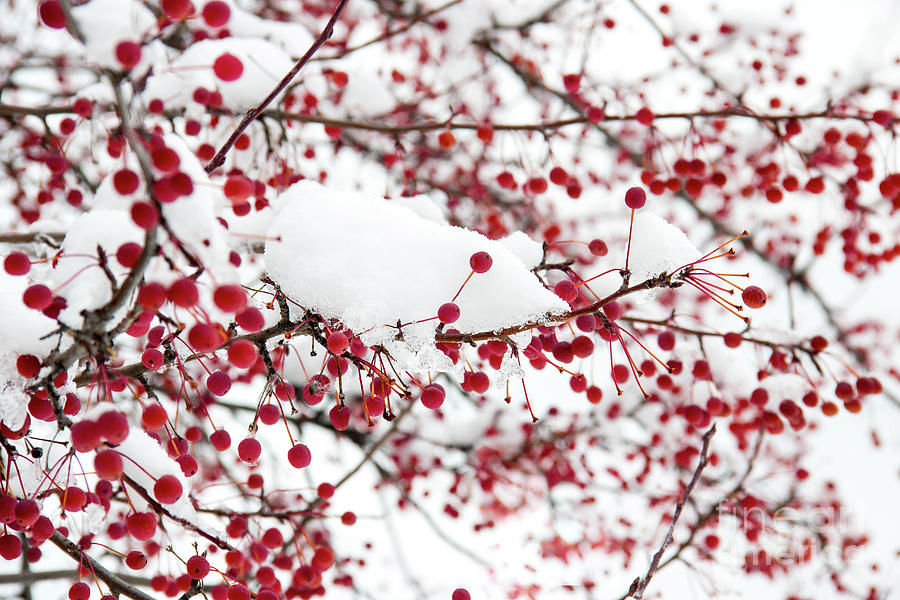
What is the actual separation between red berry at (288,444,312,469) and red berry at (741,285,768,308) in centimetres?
113

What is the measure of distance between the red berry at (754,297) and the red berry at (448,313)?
67 cm

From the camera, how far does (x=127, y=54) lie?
949 millimetres

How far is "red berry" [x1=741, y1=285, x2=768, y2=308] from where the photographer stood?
53.4 inches

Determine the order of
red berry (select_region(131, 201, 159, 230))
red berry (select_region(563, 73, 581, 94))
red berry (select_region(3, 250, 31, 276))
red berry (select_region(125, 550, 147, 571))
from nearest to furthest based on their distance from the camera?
red berry (select_region(131, 201, 159, 230)) < red berry (select_region(3, 250, 31, 276)) < red berry (select_region(125, 550, 147, 571)) < red berry (select_region(563, 73, 581, 94))

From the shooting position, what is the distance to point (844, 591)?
400cm

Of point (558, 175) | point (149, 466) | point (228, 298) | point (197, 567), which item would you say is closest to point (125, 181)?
point (228, 298)

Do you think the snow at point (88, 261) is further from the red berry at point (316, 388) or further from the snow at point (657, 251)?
the snow at point (657, 251)

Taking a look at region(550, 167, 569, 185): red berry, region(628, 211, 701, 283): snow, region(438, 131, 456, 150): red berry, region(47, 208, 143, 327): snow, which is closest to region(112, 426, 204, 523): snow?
region(47, 208, 143, 327): snow

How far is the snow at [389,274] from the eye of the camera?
142cm

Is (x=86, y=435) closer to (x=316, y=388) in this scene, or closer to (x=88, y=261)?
(x=88, y=261)

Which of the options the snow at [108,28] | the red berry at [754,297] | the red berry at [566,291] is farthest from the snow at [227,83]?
the red berry at [754,297]

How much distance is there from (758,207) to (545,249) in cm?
453

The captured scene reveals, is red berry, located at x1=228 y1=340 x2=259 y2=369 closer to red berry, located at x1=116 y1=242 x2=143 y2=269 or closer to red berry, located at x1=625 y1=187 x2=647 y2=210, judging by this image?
red berry, located at x1=116 y1=242 x2=143 y2=269

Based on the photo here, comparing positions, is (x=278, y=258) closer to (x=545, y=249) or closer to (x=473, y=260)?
(x=473, y=260)
